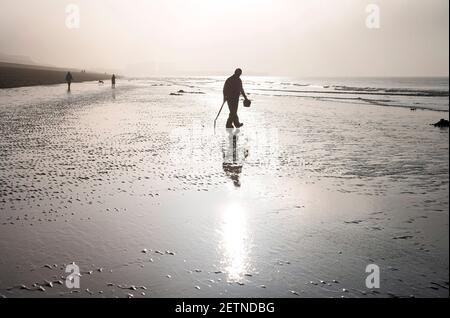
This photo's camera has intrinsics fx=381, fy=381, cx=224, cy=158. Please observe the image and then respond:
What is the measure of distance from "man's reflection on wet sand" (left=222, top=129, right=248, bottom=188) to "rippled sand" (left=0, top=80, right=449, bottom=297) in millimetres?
70

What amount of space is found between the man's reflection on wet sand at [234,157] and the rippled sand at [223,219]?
0.23 feet

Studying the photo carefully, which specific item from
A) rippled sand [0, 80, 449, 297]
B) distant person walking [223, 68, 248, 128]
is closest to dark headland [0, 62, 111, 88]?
distant person walking [223, 68, 248, 128]

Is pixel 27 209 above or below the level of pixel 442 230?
above

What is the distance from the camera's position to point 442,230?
4211 millimetres

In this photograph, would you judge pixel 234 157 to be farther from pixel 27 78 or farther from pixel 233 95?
pixel 27 78

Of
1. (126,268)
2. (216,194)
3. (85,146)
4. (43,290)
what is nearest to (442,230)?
(216,194)

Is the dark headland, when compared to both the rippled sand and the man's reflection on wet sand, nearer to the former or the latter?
the man's reflection on wet sand

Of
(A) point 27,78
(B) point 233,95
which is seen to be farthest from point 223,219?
(A) point 27,78

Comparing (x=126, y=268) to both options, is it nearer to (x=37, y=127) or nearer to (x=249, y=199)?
(x=249, y=199)

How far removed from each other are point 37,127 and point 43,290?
34.6 ft

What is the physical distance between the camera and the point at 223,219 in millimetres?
4566

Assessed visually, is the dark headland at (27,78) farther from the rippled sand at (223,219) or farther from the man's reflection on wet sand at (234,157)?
the rippled sand at (223,219)

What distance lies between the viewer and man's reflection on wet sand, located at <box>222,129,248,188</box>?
6.71 m
